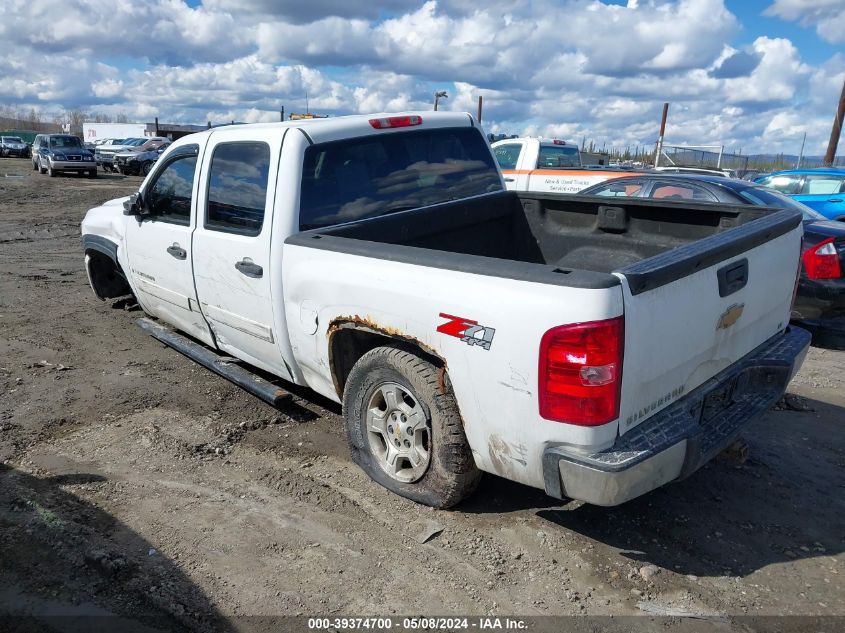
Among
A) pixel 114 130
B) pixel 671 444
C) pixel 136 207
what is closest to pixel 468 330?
pixel 671 444

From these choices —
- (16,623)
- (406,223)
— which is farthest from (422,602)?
(406,223)

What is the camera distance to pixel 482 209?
15.8ft

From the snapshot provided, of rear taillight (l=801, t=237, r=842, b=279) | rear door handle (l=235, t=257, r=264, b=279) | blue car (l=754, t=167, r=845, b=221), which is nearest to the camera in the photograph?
rear door handle (l=235, t=257, r=264, b=279)

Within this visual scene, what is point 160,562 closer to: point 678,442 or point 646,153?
point 678,442

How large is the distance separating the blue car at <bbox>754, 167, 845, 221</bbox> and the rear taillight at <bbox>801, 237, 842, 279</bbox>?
4886 mm

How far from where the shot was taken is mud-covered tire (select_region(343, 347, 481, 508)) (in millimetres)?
3160

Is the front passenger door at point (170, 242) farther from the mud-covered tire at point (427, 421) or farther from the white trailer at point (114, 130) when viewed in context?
the white trailer at point (114, 130)

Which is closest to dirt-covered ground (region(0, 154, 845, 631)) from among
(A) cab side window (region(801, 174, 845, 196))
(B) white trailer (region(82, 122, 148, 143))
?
(A) cab side window (region(801, 174, 845, 196))

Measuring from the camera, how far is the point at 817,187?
12.1m

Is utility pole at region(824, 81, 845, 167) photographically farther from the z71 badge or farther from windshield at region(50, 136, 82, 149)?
windshield at region(50, 136, 82, 149)

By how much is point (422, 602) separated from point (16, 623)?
1.66m

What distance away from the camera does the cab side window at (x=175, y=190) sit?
484 centimetres

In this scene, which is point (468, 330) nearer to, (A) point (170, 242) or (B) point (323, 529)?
(B) point (323, 529)

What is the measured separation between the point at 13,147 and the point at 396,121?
52.3 metres
